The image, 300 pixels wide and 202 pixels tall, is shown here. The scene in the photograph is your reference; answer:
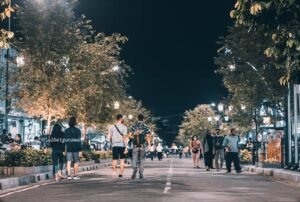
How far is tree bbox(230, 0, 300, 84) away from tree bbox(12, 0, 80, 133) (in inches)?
650

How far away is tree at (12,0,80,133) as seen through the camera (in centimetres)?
2852

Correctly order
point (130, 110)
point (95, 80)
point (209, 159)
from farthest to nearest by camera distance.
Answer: point (130, 110) < point (95, 80) < point (209, 159)

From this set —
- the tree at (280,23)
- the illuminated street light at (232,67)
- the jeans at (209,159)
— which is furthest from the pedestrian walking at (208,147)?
the tree at (280,23)

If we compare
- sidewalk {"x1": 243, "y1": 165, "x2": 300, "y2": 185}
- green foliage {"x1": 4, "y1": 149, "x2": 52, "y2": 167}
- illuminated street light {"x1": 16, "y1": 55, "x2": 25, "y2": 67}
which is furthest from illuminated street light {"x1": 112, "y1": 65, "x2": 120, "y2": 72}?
green foliage {"x1": 4, "y1": 149, "x2": 52, "y2": 167}

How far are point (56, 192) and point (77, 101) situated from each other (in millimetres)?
16034

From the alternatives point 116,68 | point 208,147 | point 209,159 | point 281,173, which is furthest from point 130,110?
point 281,173

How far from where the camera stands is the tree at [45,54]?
2852 cm

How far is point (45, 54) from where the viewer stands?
1137 inches

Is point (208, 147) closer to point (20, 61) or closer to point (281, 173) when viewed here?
point (281, 173)

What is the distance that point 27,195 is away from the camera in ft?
43.4

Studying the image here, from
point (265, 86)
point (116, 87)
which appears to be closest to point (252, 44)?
point (265, 86)

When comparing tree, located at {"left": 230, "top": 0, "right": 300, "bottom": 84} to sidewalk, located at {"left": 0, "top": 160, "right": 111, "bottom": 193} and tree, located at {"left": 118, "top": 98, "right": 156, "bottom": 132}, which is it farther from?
tree, located at {"left": 118, "top": 98, "right": 156, "bottom": 132}

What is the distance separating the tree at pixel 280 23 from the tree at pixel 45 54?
16.5 metres

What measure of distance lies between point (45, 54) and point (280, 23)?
17625mm
